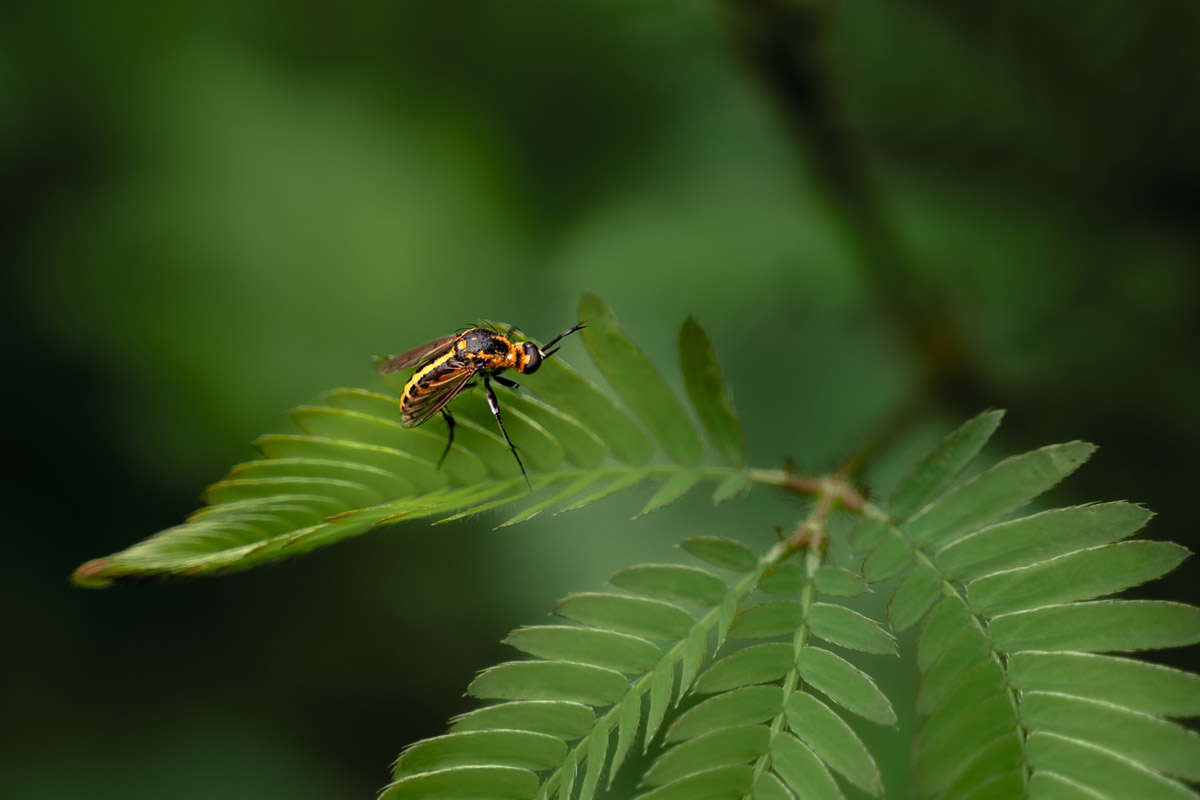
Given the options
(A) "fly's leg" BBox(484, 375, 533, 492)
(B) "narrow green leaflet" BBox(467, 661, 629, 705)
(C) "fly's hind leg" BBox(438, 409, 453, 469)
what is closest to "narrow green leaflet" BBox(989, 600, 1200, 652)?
(B) "narrow green leaflet" BBox(467, 661, 629, 705)

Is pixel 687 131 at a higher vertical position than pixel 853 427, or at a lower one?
higher

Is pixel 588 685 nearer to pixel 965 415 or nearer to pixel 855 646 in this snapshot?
pixel 855 646

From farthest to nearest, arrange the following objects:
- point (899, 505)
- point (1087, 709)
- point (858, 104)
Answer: point (858, 104), point (899, 505), point (1087, 709)

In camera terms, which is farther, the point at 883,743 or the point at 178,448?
the point at 178,448

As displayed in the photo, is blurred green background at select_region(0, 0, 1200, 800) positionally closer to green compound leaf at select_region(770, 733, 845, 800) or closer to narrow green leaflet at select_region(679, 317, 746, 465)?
narrow green leaflet at select_region(679, 317, 746, 465)

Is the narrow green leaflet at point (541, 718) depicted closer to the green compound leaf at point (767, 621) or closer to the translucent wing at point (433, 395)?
the green compound leaf at point (767, 621)

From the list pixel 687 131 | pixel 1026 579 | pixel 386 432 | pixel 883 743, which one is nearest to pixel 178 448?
pixel 386 432

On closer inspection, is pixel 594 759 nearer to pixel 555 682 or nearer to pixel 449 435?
Result: pixel 555 682
